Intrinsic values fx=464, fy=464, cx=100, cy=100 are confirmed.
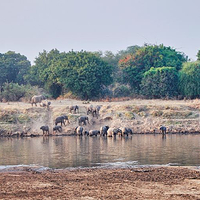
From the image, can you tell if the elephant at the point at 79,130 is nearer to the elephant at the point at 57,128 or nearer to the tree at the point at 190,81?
the elephant at the point at 57,128

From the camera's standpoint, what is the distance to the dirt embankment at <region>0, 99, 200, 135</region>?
40.7m

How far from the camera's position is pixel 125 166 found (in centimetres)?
1961

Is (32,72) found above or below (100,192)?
above

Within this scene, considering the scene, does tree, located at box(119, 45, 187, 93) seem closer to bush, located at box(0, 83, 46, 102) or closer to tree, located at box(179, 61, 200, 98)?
tree, located at box(179, 61, 200, 98)

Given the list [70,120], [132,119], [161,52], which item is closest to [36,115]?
[70,120]

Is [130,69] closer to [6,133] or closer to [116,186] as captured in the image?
[6,133]

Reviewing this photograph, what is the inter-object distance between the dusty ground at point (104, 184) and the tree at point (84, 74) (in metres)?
36.5

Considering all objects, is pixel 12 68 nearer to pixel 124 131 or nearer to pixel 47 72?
pixel 47 72

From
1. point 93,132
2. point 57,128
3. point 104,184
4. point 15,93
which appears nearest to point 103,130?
point 93,132

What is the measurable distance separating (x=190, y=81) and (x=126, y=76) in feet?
28.4

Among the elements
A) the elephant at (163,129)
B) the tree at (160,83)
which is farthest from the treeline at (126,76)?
the elephant at (163,129)

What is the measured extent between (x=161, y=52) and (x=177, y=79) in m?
6.08

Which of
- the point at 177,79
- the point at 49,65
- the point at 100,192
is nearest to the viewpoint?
the point at 100,192

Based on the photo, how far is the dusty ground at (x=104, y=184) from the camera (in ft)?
42.5
